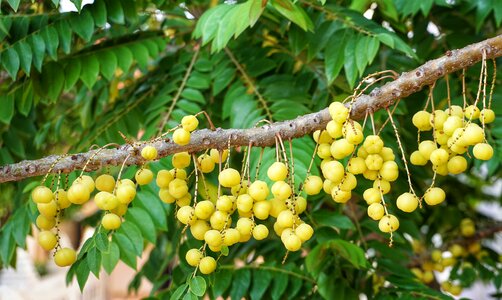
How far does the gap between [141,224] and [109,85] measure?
1.08 m

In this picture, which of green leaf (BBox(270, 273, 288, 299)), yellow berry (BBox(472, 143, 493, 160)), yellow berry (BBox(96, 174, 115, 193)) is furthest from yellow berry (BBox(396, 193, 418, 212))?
green leaf (BBox(270, 273, 288, 299))

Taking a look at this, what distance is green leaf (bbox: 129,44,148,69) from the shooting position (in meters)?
2.06

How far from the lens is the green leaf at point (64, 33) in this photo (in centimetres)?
187

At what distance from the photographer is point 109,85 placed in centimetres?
262

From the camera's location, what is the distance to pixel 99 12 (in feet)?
6.22

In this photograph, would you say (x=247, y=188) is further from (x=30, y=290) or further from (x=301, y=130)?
(x=30, y=290)

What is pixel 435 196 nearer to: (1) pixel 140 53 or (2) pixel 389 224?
(2) pixel 389 224

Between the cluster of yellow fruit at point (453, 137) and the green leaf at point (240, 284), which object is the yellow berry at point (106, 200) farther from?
the green leaf at point (240, 284)

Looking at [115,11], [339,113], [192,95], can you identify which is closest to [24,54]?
[115,11]

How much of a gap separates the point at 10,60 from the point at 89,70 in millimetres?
251

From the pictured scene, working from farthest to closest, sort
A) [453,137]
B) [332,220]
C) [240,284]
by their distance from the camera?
[240,284]
[332,220]
[453,137]

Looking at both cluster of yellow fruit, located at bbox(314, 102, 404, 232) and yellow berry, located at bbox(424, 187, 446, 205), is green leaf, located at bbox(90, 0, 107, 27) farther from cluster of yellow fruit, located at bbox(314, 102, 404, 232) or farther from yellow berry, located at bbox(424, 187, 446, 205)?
yellow berry, located at bbox(424, 187, 446, 205)

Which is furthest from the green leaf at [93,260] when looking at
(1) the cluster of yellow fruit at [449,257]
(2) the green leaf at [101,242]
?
(1) the cluster of yellow fruit at [449,257]

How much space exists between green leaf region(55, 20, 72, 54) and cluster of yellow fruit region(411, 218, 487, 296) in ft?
5.79
